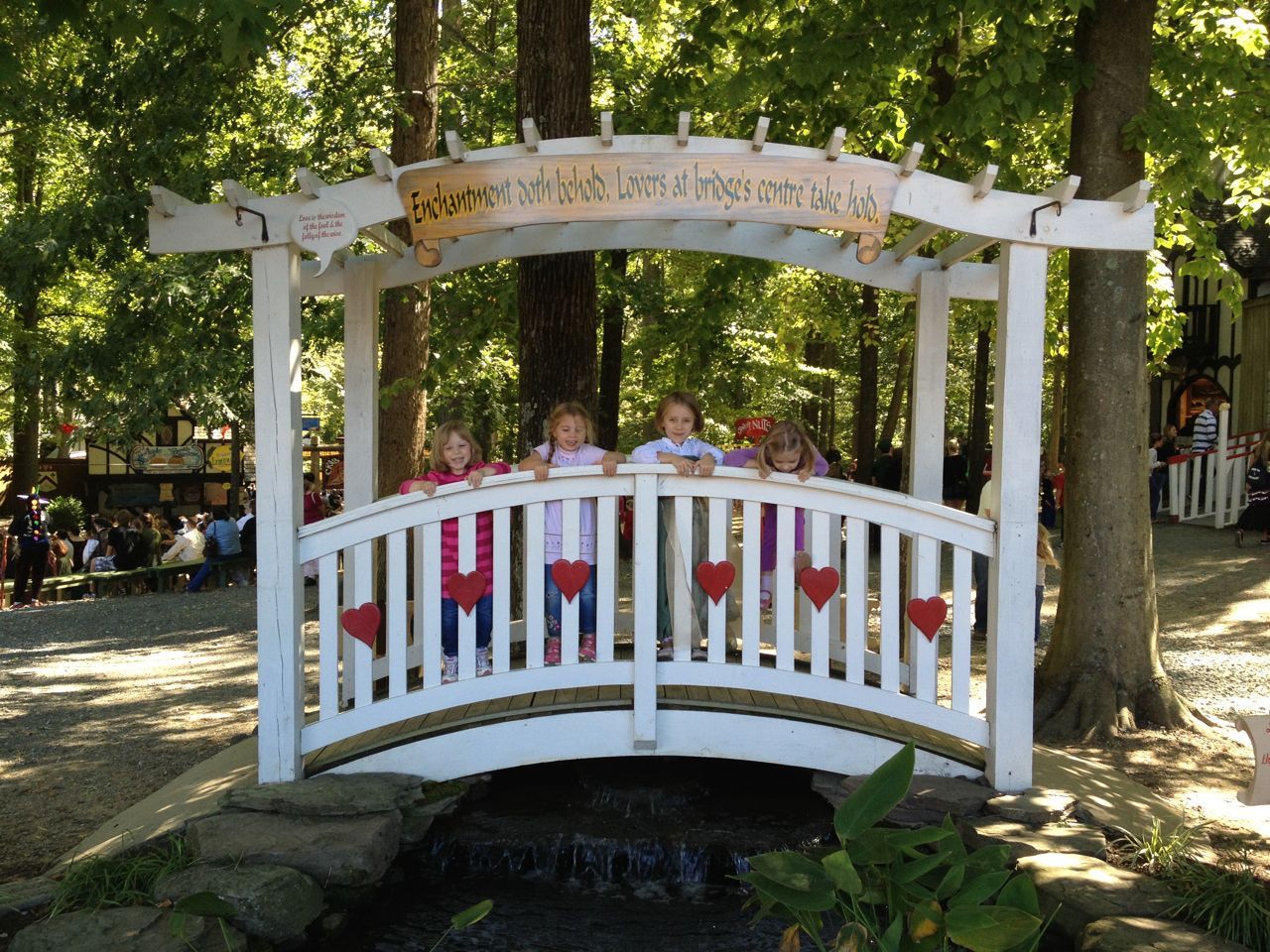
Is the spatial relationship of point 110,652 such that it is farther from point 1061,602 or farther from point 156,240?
point 1061,602

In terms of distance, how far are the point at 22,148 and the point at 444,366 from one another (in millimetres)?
17268

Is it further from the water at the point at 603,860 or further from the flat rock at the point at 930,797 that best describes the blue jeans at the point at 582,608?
the flat rock at the point at 930,797

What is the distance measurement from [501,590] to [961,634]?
6.64ft

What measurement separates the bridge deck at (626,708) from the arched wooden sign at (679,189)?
207 centimetres

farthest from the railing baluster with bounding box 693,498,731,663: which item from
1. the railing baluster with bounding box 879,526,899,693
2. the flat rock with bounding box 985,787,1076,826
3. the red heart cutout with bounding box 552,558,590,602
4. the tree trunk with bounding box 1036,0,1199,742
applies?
the tree trunk with bounding box 1036,0,1199,742

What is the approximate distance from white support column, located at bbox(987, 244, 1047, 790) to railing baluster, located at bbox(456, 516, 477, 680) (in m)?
2.31

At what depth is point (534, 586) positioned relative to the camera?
556 cm

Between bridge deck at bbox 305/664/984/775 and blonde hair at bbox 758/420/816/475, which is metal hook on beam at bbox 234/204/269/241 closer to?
bridge deck at bbox 305/664/984/775

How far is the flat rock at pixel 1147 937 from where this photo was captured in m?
3.87

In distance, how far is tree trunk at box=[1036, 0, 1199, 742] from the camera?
704 centimetres

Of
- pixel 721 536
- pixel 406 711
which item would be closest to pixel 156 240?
pixel 406 711

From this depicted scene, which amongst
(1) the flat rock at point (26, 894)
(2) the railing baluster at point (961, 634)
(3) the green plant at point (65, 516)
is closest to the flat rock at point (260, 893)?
(1) the flat rock at point (26, 894)

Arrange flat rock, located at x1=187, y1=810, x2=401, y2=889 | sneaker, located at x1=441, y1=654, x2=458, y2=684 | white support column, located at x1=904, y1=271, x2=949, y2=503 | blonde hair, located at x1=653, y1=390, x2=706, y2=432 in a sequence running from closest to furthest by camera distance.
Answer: flat rock, located at x1=187, y1=810, x2=401, y2=889, sneaker, located at x1=441, y1=654, x2=458, y2=684, blonde hair, located at x1=653, y1=390, x2=706, y2=432, white support column, located at x1=904, y1=271, x2=949, y2=503

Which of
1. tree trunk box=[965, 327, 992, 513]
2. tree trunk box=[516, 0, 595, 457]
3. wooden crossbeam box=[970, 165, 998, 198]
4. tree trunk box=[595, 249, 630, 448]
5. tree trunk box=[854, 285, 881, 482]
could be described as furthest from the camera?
tree trunk box=[965, 327, 992, 513]
